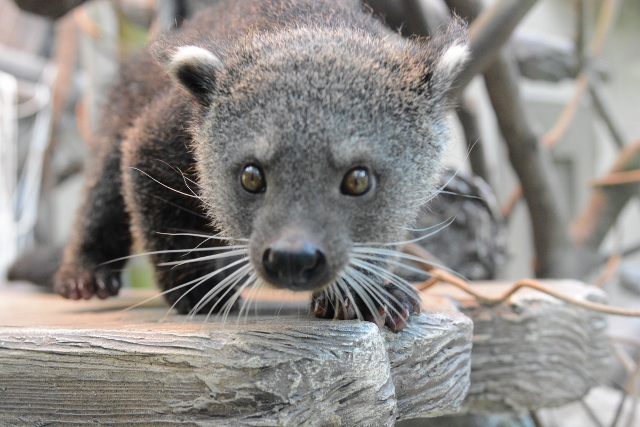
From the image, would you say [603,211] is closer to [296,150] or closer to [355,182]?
[355,182]

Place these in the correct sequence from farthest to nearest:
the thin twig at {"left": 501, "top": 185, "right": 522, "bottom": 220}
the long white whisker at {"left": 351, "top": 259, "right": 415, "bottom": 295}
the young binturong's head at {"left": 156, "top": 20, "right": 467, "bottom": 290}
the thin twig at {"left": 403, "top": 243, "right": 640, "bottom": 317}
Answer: the thin twig at {"left": 501, "top": 185, "right": 522, "bottom": 220} → the thin twig at {"left": 403, "top": 243, "right": 640, "bottom": 317} → the long white whisker at {"left": 351, "top": 259, "right": 415, "bottom": 295} → the young binturong's head at {"left": 156, "top": 20, "right": 467, "bottom": 290}

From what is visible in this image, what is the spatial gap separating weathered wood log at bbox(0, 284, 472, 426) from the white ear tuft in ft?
3.13

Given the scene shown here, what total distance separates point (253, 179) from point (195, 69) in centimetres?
47

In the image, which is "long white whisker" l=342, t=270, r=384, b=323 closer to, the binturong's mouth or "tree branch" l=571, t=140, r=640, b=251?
the binturong's mouth

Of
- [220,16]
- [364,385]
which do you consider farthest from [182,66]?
[364,385]

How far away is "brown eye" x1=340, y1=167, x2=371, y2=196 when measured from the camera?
1.88 m

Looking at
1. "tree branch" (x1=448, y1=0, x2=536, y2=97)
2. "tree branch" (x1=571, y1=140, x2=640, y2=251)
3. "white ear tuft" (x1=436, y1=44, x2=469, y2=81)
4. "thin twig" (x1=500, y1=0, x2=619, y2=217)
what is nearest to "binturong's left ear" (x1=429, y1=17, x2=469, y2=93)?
"white ear tuft" (x1=436, y1=44, x2=469, y2=81)

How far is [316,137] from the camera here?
5.89 ft

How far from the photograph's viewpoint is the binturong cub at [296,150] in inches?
70.8

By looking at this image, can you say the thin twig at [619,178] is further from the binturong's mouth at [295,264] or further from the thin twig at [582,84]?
the binturong's mouth at [295,264]

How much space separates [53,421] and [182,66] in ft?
3.93

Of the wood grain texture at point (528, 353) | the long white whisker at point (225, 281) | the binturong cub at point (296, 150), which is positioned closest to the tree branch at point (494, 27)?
the binturong cub at point (296, 150)

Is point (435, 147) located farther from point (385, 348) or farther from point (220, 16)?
point (220, 16)

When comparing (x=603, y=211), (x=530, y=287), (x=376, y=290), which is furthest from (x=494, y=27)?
(x=603, y=211)
